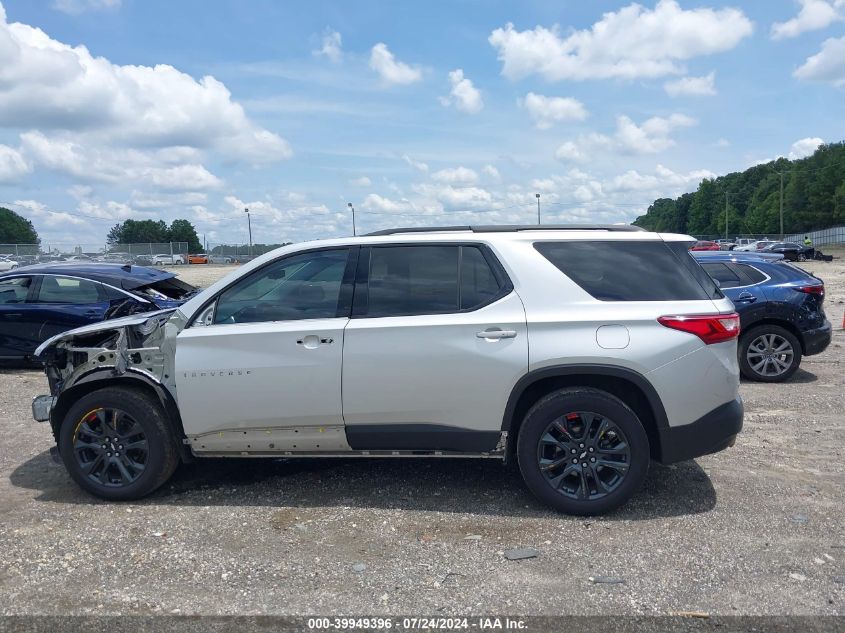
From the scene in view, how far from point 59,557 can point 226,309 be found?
69.1 inches

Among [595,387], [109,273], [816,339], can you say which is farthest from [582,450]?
[109,273]

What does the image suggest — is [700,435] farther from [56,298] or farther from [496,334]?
[56,298]

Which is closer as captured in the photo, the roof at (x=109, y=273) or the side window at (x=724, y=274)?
the side window at (x=724, y=274)

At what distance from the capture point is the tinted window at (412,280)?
4746 mm

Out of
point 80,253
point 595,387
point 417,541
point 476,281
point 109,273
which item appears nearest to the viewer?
point 417,541

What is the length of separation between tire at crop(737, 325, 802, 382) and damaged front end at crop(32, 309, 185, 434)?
22.3 ft

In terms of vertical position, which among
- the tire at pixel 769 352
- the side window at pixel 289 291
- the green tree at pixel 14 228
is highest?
the green tree at pixel 14 228

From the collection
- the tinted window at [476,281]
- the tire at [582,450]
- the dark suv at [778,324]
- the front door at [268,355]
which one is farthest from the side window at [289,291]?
the dark suv at [778,324]

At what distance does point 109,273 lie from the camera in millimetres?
9891

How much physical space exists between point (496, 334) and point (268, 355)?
4.77 feet

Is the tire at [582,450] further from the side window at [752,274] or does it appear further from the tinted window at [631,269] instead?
the side window at [752,274]

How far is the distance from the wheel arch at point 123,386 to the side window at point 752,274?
714cm

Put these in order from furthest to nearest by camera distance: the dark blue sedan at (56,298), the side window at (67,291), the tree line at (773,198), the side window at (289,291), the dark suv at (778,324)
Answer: the tree line at (773,198), the side window at (67,291), the dark blue sedan at (56,298), the dark suv at (778,324), the side window at (289,291)

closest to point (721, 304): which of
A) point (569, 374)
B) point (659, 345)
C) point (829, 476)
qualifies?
point (659, 345)
